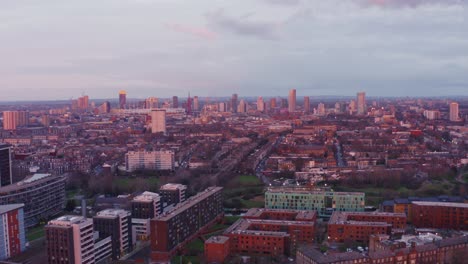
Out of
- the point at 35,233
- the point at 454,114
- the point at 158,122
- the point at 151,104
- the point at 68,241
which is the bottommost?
the point at 35,233

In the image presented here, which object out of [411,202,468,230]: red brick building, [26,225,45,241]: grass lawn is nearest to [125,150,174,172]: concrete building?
[26,225,45,241]: grass lawn

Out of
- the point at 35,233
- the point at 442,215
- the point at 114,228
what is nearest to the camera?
the point at 114,228

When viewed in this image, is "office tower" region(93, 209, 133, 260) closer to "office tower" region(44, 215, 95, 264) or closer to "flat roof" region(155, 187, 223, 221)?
"flat roof" region(155, 187, 223, 221)

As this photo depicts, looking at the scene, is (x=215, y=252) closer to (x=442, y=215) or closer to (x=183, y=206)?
(x=183, y=206)

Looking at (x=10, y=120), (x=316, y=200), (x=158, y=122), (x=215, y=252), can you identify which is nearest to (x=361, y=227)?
A: (x=316, y=200)

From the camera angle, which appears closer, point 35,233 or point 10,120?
point 35,233

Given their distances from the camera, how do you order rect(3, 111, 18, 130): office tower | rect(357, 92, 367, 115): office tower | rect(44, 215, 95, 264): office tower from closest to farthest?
rect(44, 215, 95, 264): office tower
rect(3, 111, 18, 130): office tower
rect(357, 92, 367, 115): office tower

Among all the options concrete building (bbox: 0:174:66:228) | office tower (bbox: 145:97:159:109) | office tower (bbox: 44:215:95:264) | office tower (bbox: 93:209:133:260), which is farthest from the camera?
office tower (bbox: 145:97:159:109)
